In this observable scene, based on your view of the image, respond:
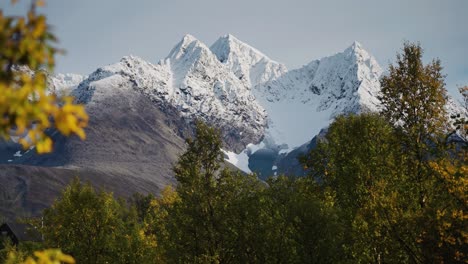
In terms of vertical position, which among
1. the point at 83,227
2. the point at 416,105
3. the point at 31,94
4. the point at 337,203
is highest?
the point at 416,105

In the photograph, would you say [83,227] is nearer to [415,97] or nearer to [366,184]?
[366,184]

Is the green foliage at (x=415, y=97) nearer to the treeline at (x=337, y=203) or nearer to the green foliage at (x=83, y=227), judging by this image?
the treeline at (x=337, y=203)

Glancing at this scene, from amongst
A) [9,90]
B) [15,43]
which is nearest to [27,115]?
[9,90]

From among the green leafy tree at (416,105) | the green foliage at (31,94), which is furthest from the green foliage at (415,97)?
the green foliage at (31,94)

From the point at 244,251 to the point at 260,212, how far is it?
9.34 ft

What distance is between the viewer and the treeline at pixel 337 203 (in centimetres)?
2166

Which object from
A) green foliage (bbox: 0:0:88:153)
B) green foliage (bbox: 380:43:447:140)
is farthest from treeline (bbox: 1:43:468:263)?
green foliage (bbox: 0:0:88:153)

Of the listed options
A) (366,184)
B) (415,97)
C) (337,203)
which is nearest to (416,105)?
(415,97)

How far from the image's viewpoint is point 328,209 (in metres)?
25.6

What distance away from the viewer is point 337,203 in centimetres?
3362

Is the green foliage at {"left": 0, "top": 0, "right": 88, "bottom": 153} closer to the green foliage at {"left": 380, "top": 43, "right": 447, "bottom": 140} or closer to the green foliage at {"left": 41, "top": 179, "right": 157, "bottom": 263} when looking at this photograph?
the green foliage at {"left": 380, "top": 43, "right": 447, "bottom": 140}

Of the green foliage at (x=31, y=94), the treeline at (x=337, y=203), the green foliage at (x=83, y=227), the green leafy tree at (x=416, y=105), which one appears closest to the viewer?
the green foliage at (x=31, y=94)

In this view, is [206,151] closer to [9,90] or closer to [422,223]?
[422,223]

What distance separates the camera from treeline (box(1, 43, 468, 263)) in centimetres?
2166
